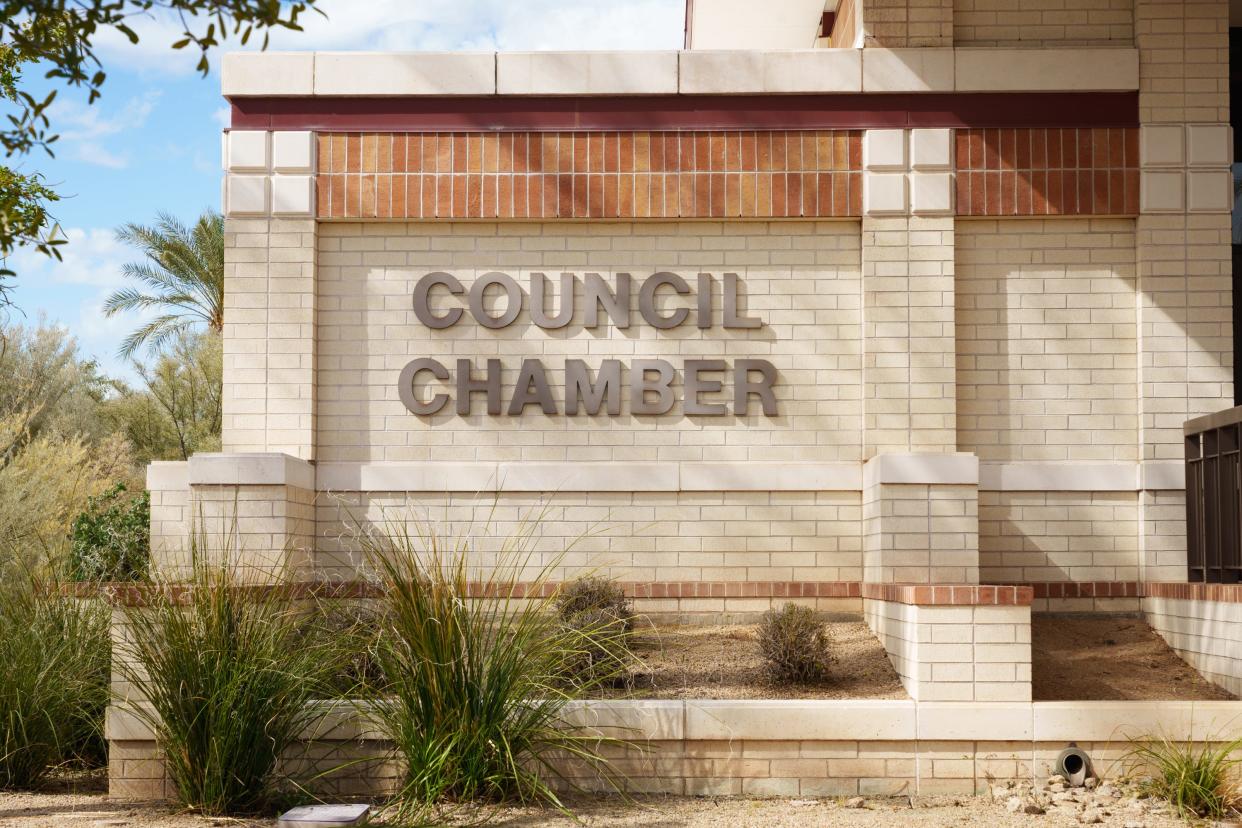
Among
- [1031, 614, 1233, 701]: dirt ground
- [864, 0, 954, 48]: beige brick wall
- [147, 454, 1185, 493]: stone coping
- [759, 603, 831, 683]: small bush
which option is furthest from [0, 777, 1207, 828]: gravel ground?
[864, 0, 954, 48]: beige brick wall

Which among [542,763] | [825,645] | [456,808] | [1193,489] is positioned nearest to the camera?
[456,808]

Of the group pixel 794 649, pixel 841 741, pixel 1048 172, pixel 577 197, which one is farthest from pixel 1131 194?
pixel 841 741

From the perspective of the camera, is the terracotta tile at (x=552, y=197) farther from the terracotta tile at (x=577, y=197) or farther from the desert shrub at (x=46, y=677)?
the desert shrub at (x=46, y=677)

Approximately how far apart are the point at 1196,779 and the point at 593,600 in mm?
4451

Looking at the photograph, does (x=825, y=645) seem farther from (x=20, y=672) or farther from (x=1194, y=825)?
(x=20, y=672)

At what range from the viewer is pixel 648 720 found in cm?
886

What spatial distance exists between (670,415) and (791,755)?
12.5ft

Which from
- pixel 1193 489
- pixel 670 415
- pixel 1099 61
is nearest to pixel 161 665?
pixel 670 415

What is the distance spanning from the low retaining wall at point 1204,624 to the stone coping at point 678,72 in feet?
14.7

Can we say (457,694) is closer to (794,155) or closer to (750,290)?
(750,290)

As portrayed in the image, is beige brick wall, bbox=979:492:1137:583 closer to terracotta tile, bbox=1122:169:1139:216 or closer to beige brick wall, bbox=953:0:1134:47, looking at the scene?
terracotta tile, bbox=1122:169:1139:216

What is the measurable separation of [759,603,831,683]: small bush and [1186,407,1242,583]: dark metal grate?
339cm

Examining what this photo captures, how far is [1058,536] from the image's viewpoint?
11.6 metres

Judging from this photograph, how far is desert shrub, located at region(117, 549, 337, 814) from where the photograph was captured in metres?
7.89
